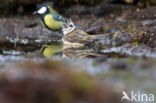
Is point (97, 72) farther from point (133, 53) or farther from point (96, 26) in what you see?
point (96, 26)

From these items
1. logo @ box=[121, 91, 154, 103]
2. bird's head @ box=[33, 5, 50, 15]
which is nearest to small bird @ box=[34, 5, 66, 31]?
bird's head @ box=[33, 5, 50, 15]

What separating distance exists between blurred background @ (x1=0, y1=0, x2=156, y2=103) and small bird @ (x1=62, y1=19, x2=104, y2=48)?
0.34 feet

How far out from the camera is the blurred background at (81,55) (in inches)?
163

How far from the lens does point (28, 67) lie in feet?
14.6

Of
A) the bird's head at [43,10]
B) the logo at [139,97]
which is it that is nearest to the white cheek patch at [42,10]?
the bird's head at [43,10]

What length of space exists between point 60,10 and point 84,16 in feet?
2.72

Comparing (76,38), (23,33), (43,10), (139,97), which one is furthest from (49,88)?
(23,33)

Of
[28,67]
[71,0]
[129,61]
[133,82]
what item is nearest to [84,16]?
[71,0]

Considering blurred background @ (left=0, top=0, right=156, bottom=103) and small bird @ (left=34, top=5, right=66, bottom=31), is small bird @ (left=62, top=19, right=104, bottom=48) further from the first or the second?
small bird @ (left=34, top=5, right=66, bottom=31)

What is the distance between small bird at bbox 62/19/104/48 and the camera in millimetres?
9789

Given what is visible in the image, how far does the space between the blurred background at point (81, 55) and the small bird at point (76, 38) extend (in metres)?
0.10

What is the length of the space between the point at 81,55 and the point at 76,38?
143cm

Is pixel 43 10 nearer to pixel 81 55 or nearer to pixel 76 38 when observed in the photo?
pixel 76 38

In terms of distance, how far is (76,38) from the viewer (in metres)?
9.91
